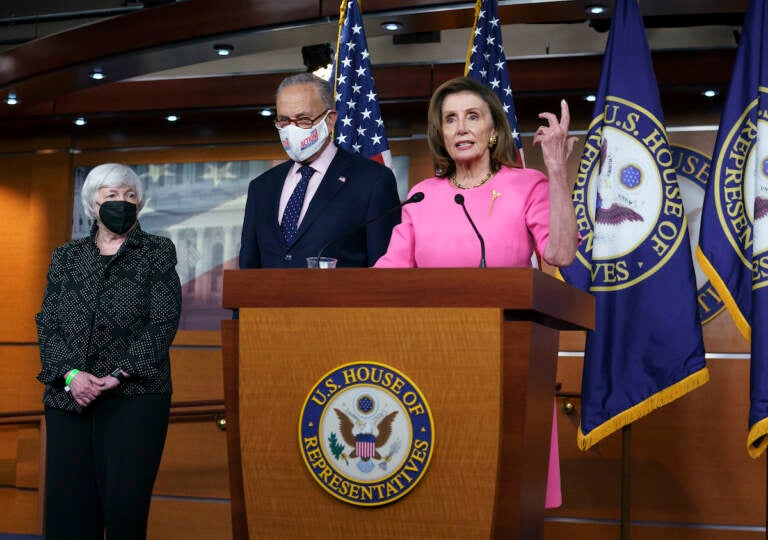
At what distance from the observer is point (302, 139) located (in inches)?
110

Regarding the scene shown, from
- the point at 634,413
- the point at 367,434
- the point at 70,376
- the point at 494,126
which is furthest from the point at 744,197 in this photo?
the point at 70,376

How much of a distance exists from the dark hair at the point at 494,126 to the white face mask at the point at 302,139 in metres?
0.41

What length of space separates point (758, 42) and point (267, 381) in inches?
112

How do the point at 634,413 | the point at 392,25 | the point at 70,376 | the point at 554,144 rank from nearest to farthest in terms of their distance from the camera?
the point at 554,144
the point at 70,376
the point at 634,413
the point at 392,25

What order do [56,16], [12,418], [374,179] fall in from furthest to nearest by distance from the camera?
[56,16]
[12,418]
[374,179]

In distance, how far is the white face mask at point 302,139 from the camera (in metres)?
2.79

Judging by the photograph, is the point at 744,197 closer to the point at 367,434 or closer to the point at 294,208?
the point at 294,208

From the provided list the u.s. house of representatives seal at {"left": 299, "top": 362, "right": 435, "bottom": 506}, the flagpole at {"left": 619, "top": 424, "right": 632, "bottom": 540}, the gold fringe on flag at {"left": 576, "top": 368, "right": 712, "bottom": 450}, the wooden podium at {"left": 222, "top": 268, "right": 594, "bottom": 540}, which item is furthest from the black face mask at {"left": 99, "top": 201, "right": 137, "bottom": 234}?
the flagpole at {"left": 619, "top": 424, "right": 632, "bottom": 540}

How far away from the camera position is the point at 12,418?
6305 millimetres

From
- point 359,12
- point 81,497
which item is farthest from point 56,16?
point 81,497

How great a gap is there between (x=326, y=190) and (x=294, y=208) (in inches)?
4.3

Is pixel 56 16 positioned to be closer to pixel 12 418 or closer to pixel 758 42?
pixel 12 418

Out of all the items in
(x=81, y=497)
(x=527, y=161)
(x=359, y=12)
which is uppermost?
(x=359, y=12)

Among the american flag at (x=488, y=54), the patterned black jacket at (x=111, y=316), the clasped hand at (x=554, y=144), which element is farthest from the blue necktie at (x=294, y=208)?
the american flag at (x=488, y=54)
